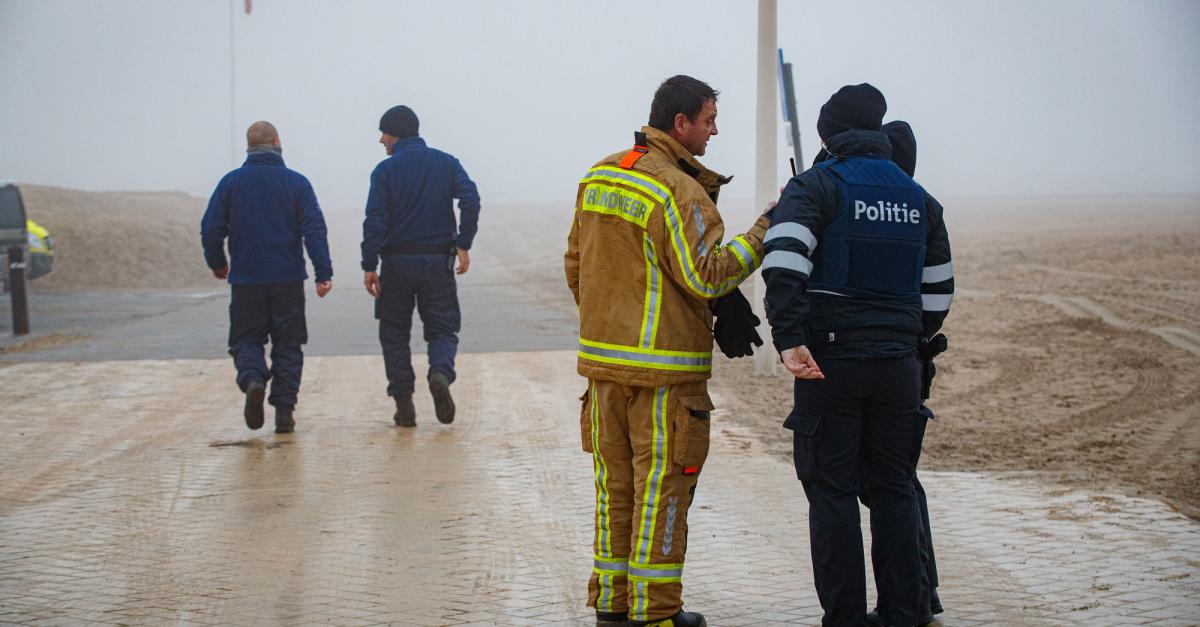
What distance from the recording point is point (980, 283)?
71.6ft

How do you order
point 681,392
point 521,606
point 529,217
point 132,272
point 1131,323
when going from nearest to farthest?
point 681,392 → point 521,606 → point 1131,323 → point 132,272 → point 529,217

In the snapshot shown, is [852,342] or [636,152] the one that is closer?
[852,342]

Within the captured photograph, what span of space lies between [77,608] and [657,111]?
3.03m

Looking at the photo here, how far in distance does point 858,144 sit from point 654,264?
2.78ft

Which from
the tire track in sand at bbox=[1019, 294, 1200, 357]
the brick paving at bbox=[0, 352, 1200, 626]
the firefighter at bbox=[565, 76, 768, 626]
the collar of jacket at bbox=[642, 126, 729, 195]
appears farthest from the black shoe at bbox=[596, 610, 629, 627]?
the tire track in sand at bbox=[1019, 294, 1200, 357]

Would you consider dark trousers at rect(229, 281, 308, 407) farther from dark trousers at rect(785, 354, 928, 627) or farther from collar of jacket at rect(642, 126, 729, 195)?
dark trousers at rect(785, 354, 928, 627)

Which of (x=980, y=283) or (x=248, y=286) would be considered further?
(x=980, y=283)

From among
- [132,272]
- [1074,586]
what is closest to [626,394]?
[1074,586]

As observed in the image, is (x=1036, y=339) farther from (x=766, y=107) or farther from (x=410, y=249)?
(x=410, y=249)

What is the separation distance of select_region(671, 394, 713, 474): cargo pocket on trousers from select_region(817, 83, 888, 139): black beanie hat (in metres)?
1.10

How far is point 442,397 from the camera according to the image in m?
9.12

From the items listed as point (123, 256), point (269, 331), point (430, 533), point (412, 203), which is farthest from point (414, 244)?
point (123, 256)

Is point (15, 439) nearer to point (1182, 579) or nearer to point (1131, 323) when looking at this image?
point (1182, 579)

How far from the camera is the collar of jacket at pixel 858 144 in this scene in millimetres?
4641
